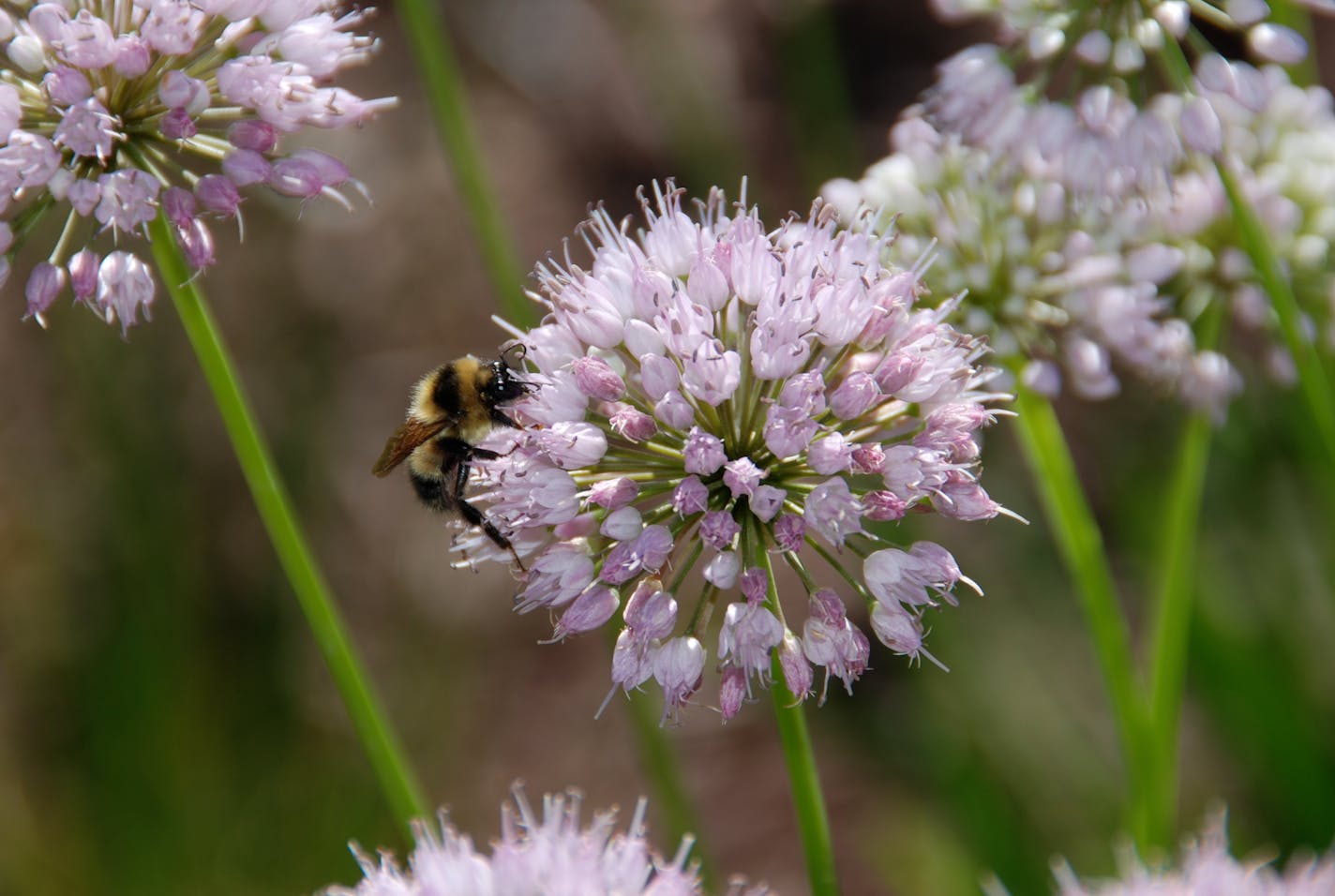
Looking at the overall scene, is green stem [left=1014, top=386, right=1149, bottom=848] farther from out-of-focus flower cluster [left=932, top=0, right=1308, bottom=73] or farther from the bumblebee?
the bumblebee

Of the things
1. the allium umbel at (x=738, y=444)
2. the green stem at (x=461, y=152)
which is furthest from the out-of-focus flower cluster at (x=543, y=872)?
the green stem at (x=461, y=152)

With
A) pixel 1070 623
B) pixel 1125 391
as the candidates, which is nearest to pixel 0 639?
pixel 1070 623

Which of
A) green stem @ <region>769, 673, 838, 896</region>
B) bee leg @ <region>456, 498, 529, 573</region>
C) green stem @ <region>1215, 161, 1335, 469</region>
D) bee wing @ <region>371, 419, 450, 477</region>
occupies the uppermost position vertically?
bee wing @ <region>371, 419, 450, 477</region>

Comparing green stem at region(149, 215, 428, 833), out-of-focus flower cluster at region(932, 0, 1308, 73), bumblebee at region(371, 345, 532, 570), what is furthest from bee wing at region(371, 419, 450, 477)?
out-of-focus flower cluster at region(932, 0, 1308, 73)

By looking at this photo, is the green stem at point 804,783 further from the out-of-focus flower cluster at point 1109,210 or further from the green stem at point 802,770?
the out-of-focus flower cluster at point 1109,210

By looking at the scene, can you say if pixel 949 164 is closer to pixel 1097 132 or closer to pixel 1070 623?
pixel 1097 132

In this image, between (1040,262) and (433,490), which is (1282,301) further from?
(433,490)
